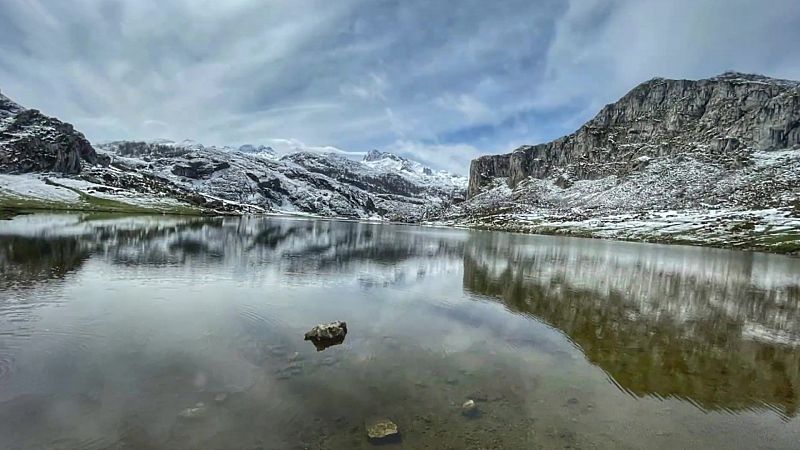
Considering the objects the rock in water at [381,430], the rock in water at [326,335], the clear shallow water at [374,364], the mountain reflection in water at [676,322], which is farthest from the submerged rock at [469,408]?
the rock in water at [326,335]

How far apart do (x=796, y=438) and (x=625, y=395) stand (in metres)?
5.35

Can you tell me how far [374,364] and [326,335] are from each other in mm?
4092

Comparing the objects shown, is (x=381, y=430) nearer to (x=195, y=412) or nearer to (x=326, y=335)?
(x=195, y=412)

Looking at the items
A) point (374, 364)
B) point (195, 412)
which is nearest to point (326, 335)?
point (374, 364)

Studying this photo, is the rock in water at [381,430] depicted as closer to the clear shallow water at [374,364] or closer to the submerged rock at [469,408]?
the clear shallow water at [374,364]

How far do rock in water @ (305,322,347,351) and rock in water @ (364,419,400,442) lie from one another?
8.33m

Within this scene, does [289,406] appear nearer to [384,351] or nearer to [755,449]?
[384,351]

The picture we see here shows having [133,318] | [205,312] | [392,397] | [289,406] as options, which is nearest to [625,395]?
[392,397]

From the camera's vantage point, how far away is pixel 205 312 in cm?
2667

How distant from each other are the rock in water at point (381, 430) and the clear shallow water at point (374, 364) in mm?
329

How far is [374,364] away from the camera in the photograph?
19.5 meters

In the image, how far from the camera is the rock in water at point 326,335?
22.0m

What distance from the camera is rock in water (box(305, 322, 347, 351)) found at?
21984 mm

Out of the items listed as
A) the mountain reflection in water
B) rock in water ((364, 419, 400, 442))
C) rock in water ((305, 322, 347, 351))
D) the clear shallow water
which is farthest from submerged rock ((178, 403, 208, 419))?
the mountain reflection in water
